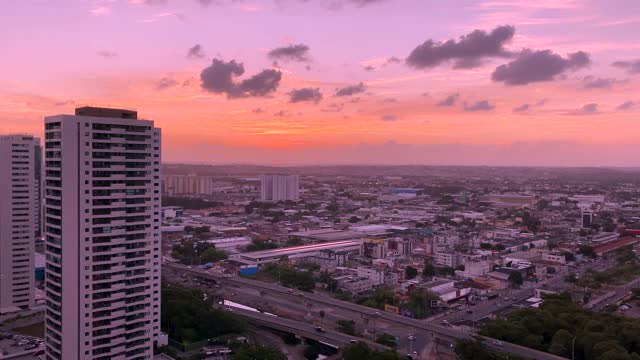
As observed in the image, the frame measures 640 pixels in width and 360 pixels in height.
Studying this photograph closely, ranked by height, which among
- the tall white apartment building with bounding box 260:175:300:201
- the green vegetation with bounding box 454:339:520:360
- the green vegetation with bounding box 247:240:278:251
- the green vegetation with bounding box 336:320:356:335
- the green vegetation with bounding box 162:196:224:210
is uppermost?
Answer: the tall white apartment building with bounding box 260:175:300:201

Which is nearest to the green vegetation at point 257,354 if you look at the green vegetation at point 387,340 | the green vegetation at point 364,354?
the green vegetation at point 364,354

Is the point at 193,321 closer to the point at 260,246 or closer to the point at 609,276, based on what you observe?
the point at 260,246

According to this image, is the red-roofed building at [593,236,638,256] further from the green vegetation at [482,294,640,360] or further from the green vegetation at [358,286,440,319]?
the green vegetation at [482,294,640,360]

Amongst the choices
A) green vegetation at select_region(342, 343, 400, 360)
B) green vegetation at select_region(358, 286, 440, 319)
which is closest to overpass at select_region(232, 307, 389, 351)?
green vegetation at select_region(342, 343, 400, 360)

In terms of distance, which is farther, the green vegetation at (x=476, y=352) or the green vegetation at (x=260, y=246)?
the green vegetation at (x=260, y=246)

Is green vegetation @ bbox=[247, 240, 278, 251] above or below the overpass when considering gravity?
above

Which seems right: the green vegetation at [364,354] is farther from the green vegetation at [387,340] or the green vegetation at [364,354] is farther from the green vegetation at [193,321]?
the green vegetation at [193,321]
